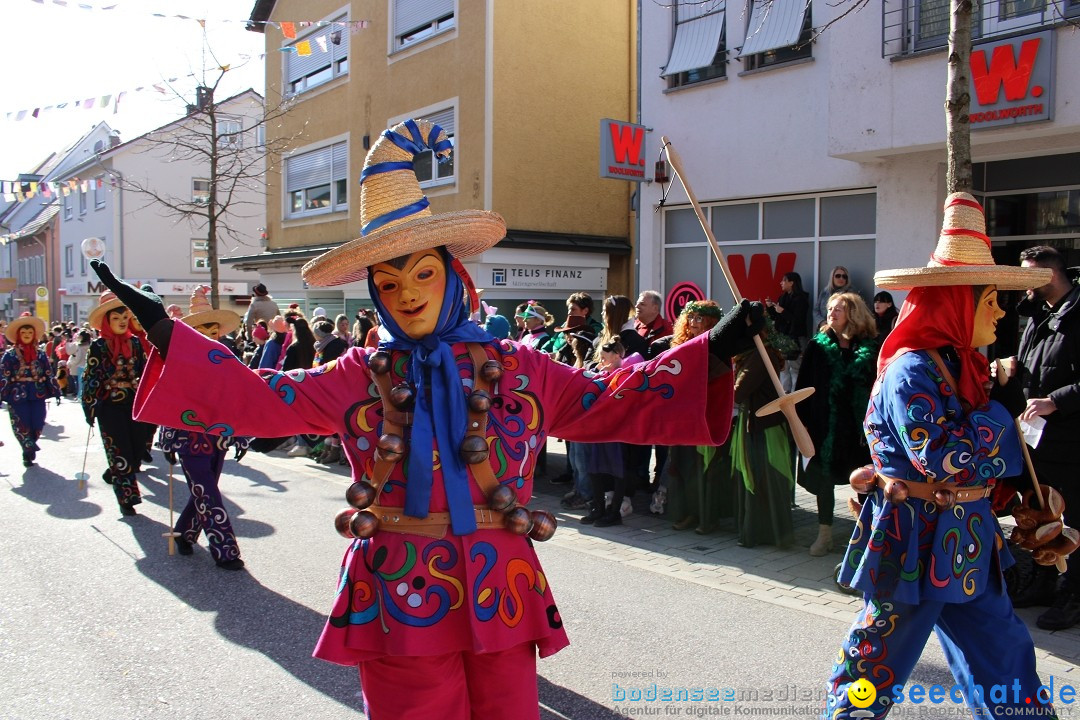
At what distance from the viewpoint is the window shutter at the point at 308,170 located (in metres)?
20.4

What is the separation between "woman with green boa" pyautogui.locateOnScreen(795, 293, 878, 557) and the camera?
19.1ft

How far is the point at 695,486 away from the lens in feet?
23.1

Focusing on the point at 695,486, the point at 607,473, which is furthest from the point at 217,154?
the point at 695,486

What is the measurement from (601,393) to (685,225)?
11.1m

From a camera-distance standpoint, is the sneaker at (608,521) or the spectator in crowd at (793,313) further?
the spectator in crowd at (793,313)

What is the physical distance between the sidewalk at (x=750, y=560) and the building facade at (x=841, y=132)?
416 centimetres

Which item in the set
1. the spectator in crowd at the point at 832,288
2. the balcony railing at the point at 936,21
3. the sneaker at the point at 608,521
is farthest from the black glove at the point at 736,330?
the balcony railing at the point at 936,21

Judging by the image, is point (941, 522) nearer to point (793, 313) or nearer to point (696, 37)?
point (793, 313)

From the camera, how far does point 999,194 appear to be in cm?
1010

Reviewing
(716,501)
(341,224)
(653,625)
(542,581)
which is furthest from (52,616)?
(341,224)

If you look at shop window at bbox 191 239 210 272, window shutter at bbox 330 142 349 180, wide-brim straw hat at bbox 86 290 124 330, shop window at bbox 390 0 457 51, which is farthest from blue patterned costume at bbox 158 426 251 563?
shop window at bbox 191 239 210 272

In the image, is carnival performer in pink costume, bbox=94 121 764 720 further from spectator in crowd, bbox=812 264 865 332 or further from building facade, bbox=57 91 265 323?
building facade, bbox=57 91 265 323

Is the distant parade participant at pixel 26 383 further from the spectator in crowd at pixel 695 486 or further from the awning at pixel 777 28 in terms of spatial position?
the awning at pixel 777 28

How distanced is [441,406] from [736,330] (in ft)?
3.05
